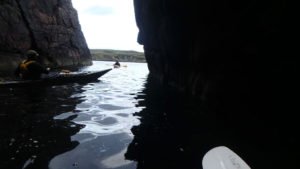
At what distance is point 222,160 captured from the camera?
3.96 meters

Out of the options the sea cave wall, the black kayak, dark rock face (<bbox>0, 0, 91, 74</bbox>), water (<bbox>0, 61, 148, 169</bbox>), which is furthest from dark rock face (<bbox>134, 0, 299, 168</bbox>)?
dark rock face (<bbox>0, 0, 91, 74</bbox>)

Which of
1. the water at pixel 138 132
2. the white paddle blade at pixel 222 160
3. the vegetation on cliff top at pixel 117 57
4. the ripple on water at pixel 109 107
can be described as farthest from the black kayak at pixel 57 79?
the vegetation on cliff top at pixel 117 57

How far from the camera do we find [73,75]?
14719mm

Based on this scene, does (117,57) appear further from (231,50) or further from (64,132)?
(64,132)

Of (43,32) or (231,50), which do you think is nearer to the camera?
(231,50)

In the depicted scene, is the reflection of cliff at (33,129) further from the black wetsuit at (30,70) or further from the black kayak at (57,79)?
the black wetsuit at (30,70)

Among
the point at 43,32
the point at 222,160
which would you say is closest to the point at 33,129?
the point at 222,160

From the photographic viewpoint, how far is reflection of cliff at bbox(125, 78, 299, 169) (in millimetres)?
4988

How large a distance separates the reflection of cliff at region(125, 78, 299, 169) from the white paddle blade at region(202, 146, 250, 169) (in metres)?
0.68

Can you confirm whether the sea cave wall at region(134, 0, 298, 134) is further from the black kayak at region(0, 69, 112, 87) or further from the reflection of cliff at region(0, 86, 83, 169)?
the black kayak at region(0, 69, 112, 87)

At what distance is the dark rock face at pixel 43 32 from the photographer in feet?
75.7

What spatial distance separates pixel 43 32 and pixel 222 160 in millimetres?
29178

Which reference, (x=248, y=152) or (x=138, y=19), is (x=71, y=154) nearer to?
(x=248, y=152)

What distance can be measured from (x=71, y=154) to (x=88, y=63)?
3978 cm
